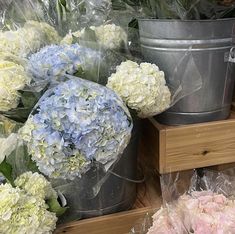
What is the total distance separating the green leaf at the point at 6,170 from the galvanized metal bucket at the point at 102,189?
0.34 ft

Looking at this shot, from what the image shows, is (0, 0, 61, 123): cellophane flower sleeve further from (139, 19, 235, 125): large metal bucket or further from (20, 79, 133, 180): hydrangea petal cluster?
(139, 19, 235, 125): large metal bucket

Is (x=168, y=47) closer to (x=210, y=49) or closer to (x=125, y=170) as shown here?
(x=210, y=49)

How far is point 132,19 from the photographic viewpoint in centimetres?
100

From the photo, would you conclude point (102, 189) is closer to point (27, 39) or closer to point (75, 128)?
point (75, 128)

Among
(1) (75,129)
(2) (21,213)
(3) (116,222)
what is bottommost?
(3) (116,222)

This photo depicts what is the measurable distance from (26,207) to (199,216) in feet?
1.04

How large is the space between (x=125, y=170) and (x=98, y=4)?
41 cm

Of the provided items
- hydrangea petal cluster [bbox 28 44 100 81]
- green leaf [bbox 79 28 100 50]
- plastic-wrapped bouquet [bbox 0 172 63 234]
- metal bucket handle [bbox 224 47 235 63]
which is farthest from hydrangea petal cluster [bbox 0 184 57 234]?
metal bucket handle [bbox 224 47 235 63]

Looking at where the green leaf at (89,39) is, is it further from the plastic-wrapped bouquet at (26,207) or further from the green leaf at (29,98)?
the plastic-wrapped bouquet at (26,207)

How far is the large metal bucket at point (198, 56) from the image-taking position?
2.77ft

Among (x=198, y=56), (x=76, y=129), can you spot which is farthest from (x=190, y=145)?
(x=76, y=129)

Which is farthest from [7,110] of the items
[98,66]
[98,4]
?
[98,4]

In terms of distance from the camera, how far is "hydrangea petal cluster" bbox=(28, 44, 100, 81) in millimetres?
806

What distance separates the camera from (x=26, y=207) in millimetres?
744
